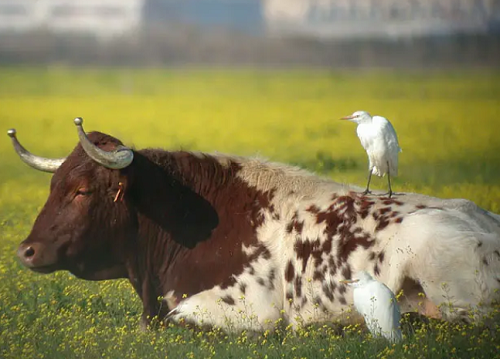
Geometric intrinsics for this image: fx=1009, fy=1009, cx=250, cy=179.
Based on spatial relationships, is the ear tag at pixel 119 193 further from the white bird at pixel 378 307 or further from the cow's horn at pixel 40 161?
the white bird at pixel 378 307

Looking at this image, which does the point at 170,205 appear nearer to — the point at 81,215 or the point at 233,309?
the point at 81,215

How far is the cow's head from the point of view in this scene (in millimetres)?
8391

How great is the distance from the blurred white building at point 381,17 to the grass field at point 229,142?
4974mm

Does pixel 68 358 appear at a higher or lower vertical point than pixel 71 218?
lower

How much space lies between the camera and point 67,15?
227 feet

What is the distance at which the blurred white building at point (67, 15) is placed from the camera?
2574 inches

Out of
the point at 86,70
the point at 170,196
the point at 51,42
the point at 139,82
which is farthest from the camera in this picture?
the point at 51,42

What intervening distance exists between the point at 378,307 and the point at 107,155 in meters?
2.55

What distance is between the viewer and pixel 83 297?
9.57m

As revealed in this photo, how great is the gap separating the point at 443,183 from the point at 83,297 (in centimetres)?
900

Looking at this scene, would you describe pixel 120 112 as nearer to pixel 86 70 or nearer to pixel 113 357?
pixel 86 70

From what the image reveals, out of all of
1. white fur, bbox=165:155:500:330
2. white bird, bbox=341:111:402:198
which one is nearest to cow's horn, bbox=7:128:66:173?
white fur, bbox=165:155:500:330

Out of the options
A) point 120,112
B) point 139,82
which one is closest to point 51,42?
point 139,82

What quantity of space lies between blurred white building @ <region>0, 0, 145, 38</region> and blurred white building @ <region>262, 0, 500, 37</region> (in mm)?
10494
